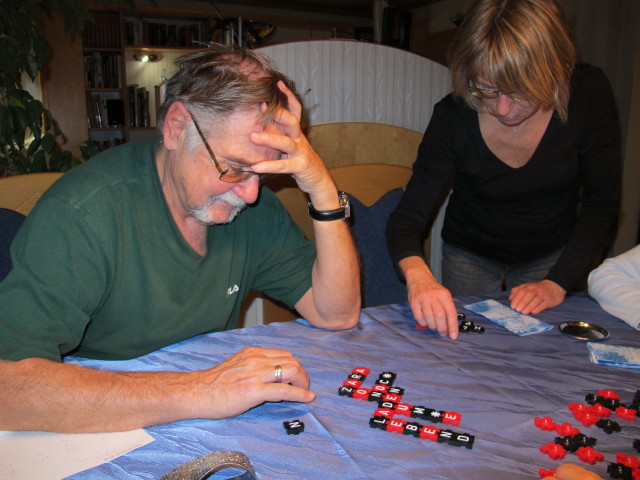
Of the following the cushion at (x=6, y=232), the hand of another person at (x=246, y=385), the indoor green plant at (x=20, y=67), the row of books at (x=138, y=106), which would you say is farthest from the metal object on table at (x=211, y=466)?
the row of books at (x=138, y=106)

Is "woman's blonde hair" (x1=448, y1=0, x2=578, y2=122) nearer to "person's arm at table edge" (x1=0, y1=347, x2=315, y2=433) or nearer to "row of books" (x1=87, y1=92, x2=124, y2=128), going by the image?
"person's arm at table edge" (x1=0, y1=347, x2=315, y2=433)

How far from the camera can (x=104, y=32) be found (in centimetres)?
570

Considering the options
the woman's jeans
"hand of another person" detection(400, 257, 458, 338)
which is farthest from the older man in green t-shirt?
the woman's jeans

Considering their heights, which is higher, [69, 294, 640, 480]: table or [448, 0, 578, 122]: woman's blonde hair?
[448, 0, 578, 122]: woman's blonde hair

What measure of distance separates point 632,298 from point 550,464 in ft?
2.66

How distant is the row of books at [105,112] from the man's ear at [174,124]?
5066 millimetres

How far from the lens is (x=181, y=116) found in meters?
1.20

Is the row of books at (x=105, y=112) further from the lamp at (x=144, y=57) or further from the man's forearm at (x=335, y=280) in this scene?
the man's forearm at (x=335, y=280)

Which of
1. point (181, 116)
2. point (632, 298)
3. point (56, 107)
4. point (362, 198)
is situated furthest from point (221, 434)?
point (56, 107)

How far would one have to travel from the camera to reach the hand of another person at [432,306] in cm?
138

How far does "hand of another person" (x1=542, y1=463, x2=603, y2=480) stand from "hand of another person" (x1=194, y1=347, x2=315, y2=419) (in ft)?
1.48

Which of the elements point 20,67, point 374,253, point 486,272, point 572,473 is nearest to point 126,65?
point 20,67

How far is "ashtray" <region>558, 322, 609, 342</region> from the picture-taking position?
4.55 feet

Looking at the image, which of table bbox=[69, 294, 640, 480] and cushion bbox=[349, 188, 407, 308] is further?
cushion bbox=[349, 188, 407, 308]
